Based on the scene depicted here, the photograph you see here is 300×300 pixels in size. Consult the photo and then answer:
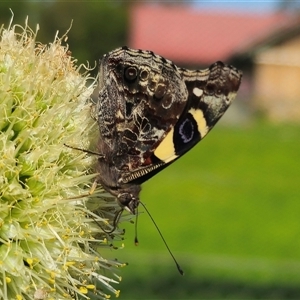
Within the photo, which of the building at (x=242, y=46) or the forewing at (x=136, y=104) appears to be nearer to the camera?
the forewing at (x=136, y=104)

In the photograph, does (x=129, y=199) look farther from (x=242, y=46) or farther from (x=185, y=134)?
(x=242, y=46)

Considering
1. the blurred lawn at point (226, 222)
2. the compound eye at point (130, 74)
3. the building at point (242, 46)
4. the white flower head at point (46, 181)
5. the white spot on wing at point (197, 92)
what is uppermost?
the building at point (242, 46)

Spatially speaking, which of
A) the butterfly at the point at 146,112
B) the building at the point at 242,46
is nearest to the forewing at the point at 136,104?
the butterfly at the point at 146,112

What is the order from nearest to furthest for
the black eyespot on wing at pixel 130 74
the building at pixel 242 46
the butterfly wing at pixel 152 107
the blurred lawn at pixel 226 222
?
the butterfly wing at pixel 152 107
the black eyespot on wing at pixel 130 74
the blurred lawn at pixel 226 222
the building at pixel 242 46

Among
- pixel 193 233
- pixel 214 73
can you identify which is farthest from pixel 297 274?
pixel 214 73

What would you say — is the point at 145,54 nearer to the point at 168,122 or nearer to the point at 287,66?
the point at 168,122

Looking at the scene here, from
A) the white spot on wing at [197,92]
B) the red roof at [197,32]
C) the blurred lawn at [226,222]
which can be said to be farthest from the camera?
the red roof at [197,32]

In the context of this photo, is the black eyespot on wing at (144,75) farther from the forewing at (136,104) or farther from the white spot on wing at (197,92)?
the white spot on wing at (197,92)

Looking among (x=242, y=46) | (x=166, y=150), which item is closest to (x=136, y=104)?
(x=166, y=150)

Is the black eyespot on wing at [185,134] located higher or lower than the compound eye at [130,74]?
lower
